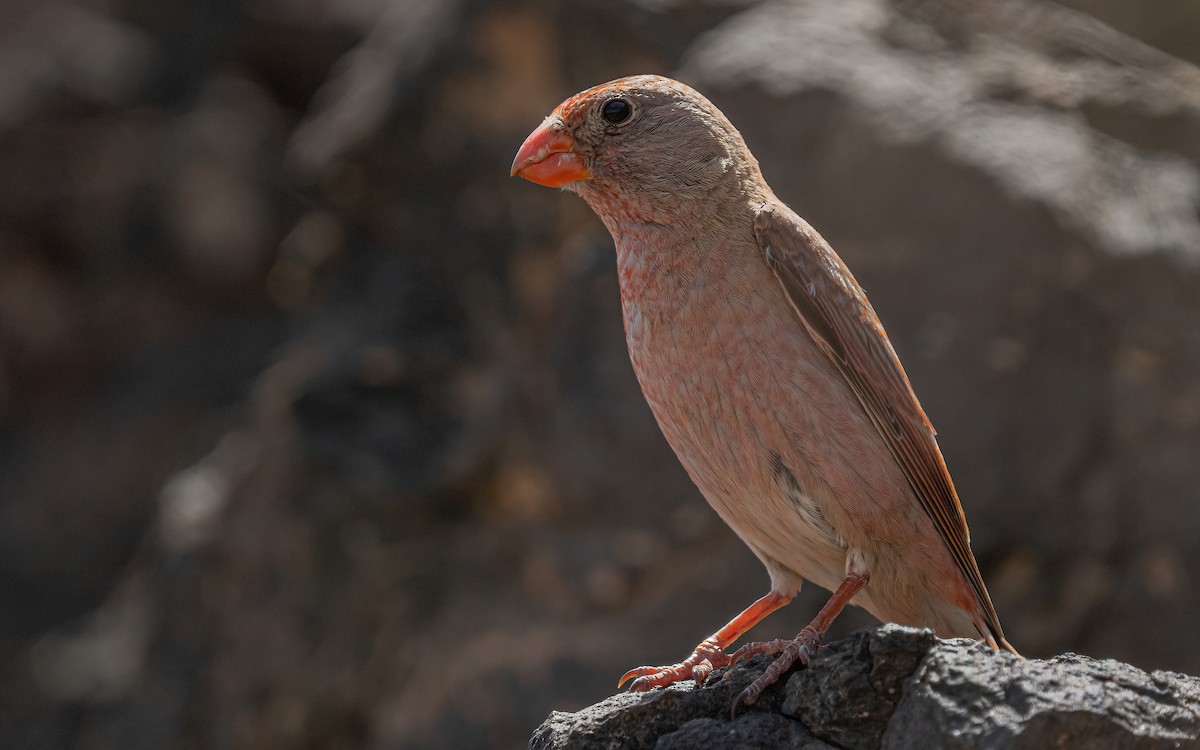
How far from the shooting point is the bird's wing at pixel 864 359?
12.5ft

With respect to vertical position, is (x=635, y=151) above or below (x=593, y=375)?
above

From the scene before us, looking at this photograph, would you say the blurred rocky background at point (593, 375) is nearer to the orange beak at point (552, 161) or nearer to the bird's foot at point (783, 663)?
the orange beak at point (552, 161)

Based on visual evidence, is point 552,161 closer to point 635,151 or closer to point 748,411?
point 635,151

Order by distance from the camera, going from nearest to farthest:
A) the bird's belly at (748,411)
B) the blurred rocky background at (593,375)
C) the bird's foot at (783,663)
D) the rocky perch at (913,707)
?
the rocky perch at (913,707), the bird's foot at (783,663), the bird's belly at (748,411), the blurred rocky background at (593,375)

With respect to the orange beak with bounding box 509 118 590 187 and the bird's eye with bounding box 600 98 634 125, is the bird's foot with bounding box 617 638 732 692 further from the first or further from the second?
the bird's eye with bounding box 600 98 634 125

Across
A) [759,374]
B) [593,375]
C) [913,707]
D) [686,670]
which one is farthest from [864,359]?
[593,375]

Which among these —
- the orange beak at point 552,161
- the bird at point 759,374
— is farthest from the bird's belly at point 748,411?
the orange beak at point 552,161

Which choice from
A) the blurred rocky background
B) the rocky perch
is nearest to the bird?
the rocky perch

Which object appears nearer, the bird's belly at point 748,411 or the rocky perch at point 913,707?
the rocky perch at point 913,707

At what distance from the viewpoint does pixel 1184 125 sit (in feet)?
22.7

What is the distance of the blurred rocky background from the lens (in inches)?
252

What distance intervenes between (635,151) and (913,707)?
198 centimetres

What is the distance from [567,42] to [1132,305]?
11.7 feet

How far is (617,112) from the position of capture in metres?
4.04
